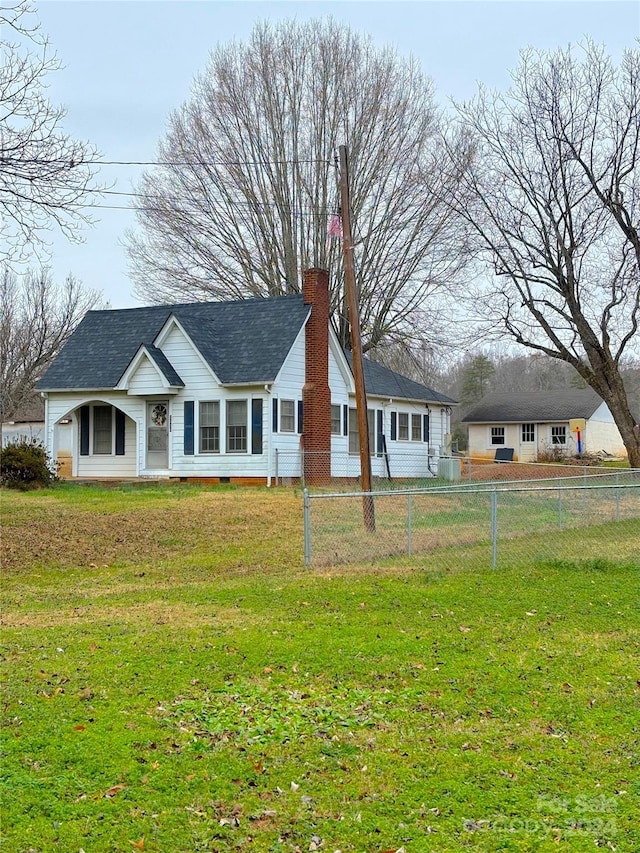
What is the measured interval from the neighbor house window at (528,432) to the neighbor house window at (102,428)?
83.4ft

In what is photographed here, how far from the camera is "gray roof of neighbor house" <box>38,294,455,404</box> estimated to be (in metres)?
24.7

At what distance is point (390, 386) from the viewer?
31.2m

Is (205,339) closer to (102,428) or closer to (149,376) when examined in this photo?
(149,376)

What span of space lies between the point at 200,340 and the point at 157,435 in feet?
9.80

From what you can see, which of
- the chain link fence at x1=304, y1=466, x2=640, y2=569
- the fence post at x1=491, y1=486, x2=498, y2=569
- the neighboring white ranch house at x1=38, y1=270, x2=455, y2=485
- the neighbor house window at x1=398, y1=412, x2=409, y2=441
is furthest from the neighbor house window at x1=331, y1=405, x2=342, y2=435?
the fence post at x1=491, y1=486, x2=498, y2=569

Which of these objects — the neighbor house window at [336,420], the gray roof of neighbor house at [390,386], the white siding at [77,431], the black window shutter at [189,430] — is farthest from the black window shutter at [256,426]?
the gray roof of neighbor house at [390,386]

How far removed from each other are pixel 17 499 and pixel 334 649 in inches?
488

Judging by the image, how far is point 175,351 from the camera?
2544cm

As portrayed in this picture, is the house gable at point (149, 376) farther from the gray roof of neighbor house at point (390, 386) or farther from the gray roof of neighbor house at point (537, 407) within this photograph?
the gray roof of neighbor house at point (537, 407)

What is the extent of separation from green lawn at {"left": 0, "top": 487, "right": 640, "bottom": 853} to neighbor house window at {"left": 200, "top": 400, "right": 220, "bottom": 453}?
12.7 metres

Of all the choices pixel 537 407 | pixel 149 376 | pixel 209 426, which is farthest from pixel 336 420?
pixel 537 407

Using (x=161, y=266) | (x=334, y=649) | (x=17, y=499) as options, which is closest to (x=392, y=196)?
(x=161, y=266)

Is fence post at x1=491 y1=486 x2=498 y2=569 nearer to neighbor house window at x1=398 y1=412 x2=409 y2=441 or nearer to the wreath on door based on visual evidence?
the wreath on door

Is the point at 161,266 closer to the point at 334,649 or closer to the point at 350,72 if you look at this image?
the point at 350,72
